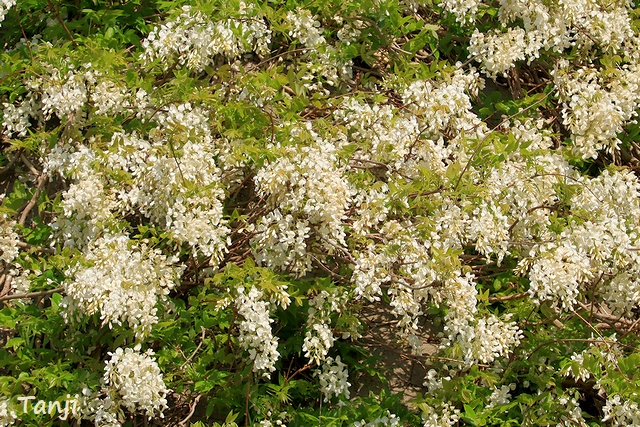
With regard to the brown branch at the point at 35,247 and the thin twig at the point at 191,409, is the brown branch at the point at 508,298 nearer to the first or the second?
the thin twig at the point at 191,409

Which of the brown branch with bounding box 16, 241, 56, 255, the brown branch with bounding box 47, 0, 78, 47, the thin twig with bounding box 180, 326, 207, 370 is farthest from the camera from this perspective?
the brown branch with bounding box 47, 0, 78, 47

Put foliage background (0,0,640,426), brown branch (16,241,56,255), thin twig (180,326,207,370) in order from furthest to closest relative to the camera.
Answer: brown branch (16,241,56,255)
thin twig (180,326,207,370)
foliage background (0,0,640,426)

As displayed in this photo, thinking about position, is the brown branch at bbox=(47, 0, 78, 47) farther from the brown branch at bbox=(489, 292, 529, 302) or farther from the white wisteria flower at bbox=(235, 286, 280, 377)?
the brown branch at bbox=(489, 292, 529, 302)

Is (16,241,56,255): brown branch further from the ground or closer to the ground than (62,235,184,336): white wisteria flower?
closer to the ground

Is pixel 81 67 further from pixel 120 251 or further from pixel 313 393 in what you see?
pixel 313 393

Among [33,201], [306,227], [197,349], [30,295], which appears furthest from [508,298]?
[33,201]

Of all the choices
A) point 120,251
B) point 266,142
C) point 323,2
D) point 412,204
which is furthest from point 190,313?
point 323,2

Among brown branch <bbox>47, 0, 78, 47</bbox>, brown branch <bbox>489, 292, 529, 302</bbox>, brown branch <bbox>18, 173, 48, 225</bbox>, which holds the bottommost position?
brown branch <bbox>489, 292, 529, 302</bbox>

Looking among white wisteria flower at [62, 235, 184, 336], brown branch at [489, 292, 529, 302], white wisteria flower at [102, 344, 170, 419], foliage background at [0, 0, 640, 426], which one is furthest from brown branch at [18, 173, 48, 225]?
brown branch at [489, 292, 529, 302]

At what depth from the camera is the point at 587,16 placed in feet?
13.4

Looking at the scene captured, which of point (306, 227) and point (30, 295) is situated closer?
point (306, 227)

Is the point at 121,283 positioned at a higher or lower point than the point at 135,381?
higher

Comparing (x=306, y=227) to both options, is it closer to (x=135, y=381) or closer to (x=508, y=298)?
(x=135, y=381)

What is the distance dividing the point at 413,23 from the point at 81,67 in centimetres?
155
